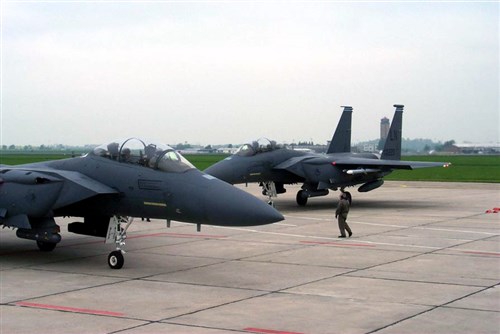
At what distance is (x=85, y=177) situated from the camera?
14.9 meters

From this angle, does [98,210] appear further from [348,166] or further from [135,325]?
[348,166]

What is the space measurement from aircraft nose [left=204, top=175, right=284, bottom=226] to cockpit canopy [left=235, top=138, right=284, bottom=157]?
1329cm

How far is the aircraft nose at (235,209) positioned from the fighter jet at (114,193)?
2 centimetres

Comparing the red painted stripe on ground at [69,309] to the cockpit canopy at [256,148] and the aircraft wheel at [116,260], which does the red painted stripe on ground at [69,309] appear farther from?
the cockpit canopy at [256,148]

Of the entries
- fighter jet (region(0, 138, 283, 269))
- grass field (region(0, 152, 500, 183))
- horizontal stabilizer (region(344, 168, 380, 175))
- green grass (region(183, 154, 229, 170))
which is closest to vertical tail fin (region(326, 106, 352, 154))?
horizontal stabilizer (region(344, 168, 380, 175))

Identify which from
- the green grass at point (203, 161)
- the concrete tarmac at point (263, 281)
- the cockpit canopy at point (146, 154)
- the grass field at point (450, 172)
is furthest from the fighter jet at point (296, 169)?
the green grass at point (203, 161)

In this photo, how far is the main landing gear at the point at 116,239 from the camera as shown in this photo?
14.0 metres

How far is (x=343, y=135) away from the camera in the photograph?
109 feet

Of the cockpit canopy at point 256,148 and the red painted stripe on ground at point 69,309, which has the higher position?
the cockpit canopy at point 256,148

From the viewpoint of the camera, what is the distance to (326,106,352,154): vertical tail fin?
32.8 m

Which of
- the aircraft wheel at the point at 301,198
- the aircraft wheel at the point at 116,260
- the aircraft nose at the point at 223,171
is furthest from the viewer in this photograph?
the aircraft wheel at the point at 301,198

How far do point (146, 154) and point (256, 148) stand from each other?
1250 centimetres

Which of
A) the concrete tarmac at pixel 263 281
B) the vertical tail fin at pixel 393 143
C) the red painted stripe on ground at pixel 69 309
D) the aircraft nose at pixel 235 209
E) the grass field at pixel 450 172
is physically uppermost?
the vertical tail fin at pixel 393 143

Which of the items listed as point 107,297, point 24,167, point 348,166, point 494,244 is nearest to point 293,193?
point 348,166
